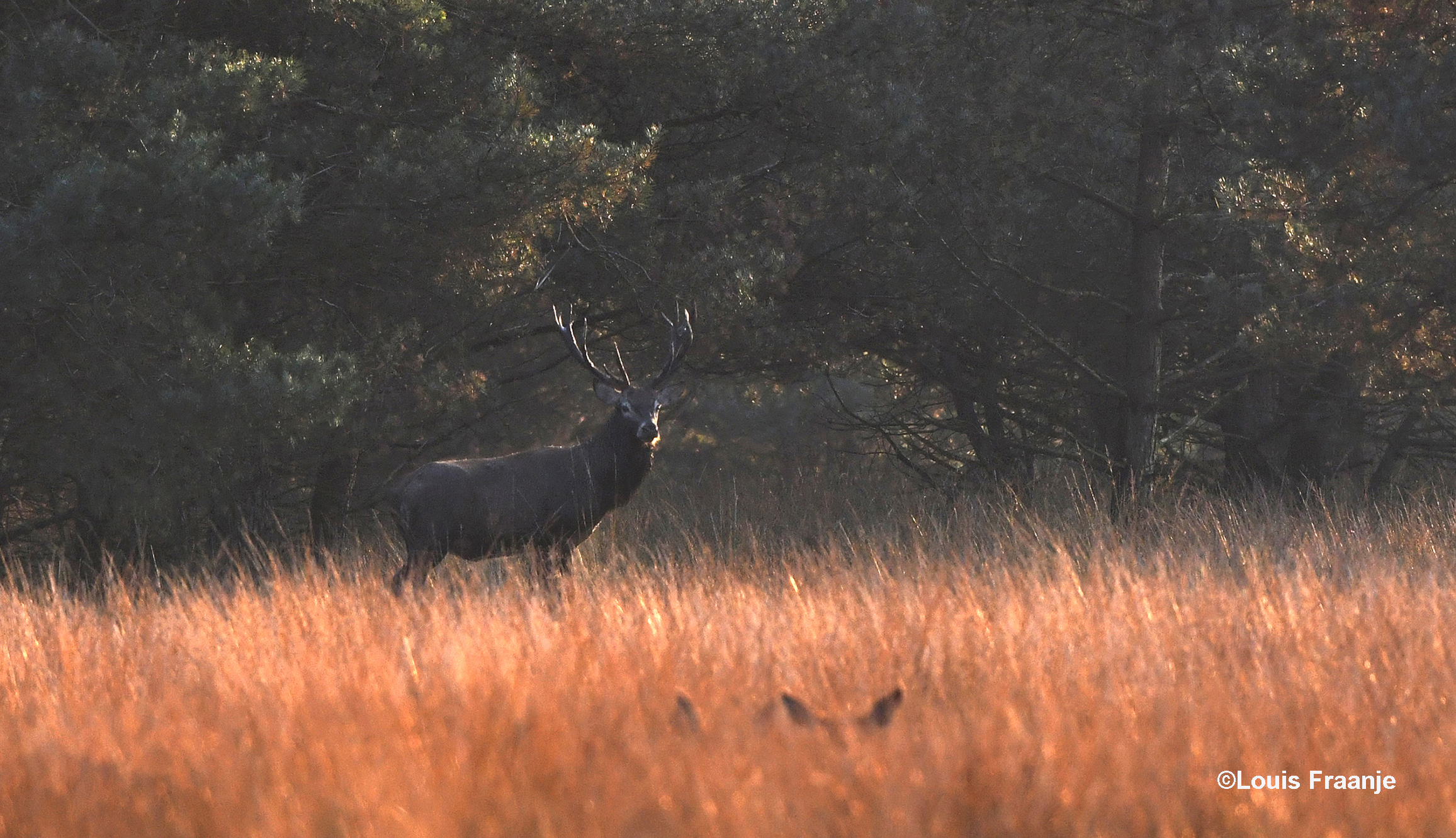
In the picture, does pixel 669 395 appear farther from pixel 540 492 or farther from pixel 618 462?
pixel 540 492

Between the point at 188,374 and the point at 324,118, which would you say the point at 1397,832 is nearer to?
the point at 188,374

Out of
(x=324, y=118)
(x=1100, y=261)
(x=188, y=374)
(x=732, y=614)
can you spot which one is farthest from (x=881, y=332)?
(x=732, y=614)

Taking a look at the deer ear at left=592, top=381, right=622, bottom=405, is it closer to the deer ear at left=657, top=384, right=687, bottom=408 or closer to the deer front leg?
the deer ear at left=657, top=384, right=687, bottom=408

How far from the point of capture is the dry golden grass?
142 inches

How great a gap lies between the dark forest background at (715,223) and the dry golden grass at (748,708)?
2.88m

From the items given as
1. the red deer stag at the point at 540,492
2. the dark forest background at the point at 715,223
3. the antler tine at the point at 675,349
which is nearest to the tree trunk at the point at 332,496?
the dark forest background at the point at 715,223

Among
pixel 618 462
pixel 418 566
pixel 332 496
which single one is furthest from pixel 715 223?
pixel 418 566

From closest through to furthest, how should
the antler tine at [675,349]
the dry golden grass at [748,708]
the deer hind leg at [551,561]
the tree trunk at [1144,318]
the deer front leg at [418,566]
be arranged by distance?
the dry golden grass at [748,708] → the deer front leg at [418,566] → the deer hind leg at [551,561] → the antler tine at [675,349] → the tree trunk at [1144,318]

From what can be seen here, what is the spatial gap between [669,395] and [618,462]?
0.58 m

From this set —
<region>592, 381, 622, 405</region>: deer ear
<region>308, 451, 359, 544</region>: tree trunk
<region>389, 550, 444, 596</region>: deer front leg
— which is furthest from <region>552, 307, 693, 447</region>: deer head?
<region>308, 451, 359, 544</region>: tree trunk

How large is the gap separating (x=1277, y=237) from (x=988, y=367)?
375cm

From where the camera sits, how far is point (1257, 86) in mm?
10828

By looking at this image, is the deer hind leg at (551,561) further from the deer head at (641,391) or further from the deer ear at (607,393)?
the deer ear at (607,393)

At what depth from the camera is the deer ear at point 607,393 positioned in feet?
32.1
